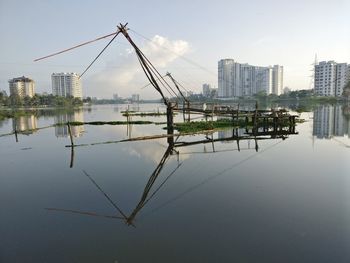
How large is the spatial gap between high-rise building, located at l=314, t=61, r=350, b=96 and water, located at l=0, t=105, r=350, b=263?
164591 millimetres

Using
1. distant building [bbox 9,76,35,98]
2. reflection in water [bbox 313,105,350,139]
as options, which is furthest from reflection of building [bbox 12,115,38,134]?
distant building [bbox 9,76,35,98]

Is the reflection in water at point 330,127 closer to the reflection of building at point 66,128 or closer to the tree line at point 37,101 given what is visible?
the reflection of building at point 66,128

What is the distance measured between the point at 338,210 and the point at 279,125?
23.9 meters

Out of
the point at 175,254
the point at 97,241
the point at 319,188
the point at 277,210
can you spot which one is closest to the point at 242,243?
the point at 175,254

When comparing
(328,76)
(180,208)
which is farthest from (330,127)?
(328,76)

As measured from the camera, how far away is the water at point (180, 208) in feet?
21.6

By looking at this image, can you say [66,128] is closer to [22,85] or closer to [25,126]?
[25,126]

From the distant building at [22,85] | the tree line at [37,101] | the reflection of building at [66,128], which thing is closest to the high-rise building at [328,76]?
the tree line at [37,101]

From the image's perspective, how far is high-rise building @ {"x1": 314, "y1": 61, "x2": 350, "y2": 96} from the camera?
520 ft

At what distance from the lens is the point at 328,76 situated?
534 ft

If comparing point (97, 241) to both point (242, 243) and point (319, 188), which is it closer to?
point (242, 243)

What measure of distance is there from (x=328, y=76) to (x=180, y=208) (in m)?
182

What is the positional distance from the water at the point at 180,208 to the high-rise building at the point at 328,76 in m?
165

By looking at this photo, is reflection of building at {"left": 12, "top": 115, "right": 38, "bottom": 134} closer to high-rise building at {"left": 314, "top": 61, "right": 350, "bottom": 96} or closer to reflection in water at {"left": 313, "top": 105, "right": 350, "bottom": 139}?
reflection in water at {"left": 313, "top": 105, "right": 350, "bottom": 139}
